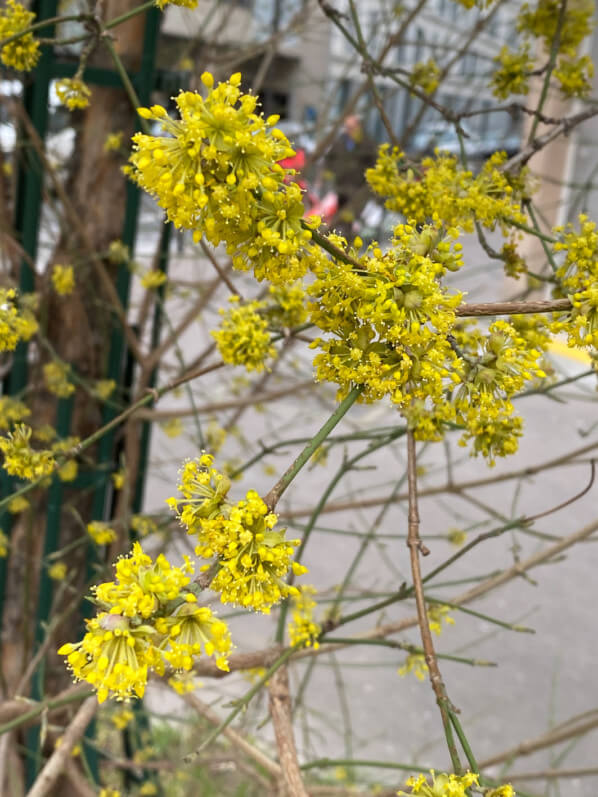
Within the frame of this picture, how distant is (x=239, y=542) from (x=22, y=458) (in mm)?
259

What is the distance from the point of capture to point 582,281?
0.37 m

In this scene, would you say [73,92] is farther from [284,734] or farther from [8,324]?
[284,734]

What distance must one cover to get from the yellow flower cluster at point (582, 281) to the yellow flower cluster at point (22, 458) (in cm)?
31

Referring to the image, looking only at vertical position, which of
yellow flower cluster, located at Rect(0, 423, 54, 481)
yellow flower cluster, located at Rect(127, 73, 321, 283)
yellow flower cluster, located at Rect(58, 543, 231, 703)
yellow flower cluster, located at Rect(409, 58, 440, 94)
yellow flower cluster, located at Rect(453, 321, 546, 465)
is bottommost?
yellow flower cluster, located at Rect(58, 543, 231, 703)

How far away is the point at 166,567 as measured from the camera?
0.85 feet

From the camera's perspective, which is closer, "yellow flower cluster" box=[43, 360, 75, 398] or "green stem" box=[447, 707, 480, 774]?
"green stem" box=[447, 707, 480, 774]

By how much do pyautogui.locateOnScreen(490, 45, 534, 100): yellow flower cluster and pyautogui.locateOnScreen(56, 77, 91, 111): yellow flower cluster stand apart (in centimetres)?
30

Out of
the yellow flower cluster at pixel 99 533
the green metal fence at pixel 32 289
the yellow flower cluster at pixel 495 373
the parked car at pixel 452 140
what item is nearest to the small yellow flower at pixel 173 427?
the green metal fence at pixel 32 289

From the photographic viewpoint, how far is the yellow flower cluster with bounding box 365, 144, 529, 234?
449 mm

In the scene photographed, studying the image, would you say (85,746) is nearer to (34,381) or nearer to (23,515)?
(23,515)

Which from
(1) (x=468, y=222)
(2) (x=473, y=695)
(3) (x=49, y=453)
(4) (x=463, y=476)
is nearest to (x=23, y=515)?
(3) (x=49, y=453)

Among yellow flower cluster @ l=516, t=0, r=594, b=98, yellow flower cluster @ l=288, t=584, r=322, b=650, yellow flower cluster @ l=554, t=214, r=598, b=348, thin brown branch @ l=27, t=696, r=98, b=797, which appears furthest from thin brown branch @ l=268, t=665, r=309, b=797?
yellow flower cluster @ l=516, t=0, r=594, b=98

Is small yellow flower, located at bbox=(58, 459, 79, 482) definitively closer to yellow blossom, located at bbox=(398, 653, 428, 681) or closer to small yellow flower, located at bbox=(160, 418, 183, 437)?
small yellow flower, located at bbox=(160, 418, 183, 437)

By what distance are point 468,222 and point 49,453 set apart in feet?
0.91
